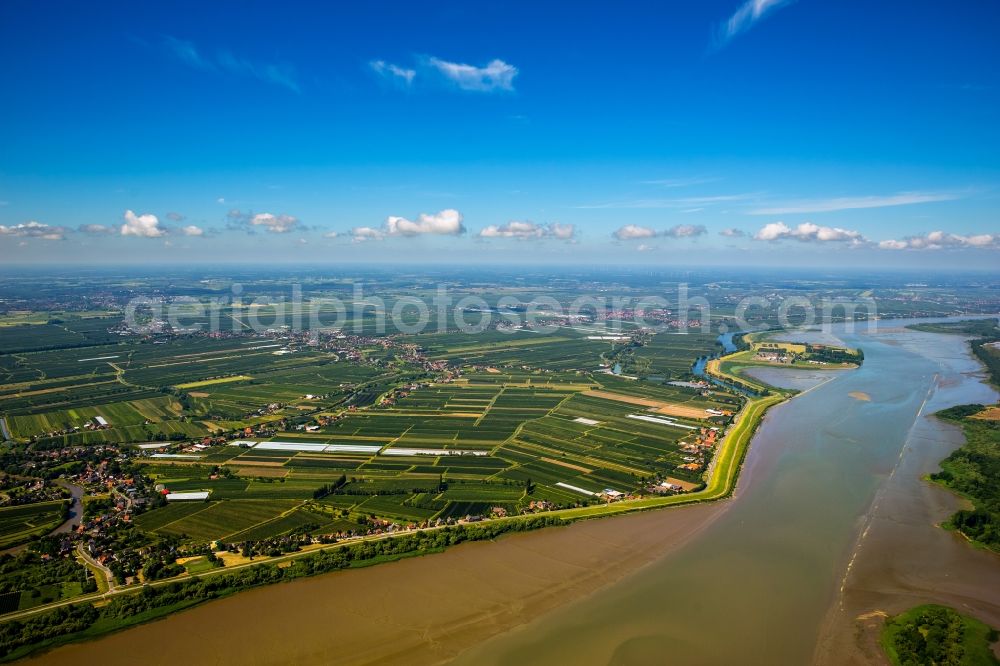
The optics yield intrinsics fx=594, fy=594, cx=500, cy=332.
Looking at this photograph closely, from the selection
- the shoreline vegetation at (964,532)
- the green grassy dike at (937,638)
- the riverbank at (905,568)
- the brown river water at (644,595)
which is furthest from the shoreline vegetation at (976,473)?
the green grassy dike at (937,638)

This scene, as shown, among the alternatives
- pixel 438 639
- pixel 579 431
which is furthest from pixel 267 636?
pixel 579 431

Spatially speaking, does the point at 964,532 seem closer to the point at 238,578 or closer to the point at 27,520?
the point at 238,578

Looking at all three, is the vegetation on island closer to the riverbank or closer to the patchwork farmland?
the riverbank

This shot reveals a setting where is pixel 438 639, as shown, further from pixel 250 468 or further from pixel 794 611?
pixel 250 468

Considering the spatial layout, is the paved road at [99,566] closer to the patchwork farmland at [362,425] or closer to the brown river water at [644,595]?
the patchwork farmland at [362,425]

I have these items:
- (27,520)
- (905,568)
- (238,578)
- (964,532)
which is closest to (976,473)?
(964,532)
